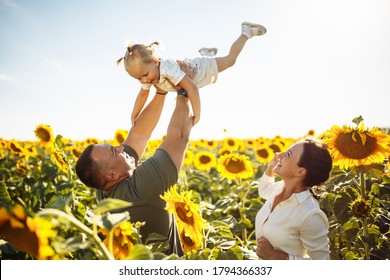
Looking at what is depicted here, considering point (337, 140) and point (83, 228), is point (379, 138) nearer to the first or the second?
point (337, 140)

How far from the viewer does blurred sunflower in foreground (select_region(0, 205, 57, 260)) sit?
1.76 ft

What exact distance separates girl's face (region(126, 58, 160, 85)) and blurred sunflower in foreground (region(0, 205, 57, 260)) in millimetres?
1446

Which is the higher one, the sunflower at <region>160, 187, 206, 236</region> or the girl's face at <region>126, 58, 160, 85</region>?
the girl's face at <region>126, 58, 160, 85</region>

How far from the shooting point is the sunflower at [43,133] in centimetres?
319

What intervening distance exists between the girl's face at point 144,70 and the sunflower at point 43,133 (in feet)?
5.19

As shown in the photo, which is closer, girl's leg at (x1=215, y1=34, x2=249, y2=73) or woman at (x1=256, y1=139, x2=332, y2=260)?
woman at (x1=256, y1=139, x2=332, y2=260)

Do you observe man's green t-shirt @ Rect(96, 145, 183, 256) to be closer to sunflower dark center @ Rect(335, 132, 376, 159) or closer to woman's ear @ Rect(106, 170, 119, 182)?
woman's ear @ Rect(106, 170, 119, 182)

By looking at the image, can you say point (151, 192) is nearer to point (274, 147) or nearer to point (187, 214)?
point (187, 214)

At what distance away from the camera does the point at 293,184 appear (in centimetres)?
137

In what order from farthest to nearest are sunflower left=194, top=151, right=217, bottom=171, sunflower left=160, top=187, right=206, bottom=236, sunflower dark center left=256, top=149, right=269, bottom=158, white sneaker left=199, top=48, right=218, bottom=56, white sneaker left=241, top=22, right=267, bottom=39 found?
sunflower left=194, top=151, right=217, bottom=171
sunflower dark center left=256, top=149, right=269, bottom=158
white sneaker left=199, top=48, right=218, bottom=56
white sneaker left=241, top=22, right=267, bottom=39
sunflower left=160, top=187, right=206, bottom=236

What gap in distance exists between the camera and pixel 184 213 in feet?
3.97

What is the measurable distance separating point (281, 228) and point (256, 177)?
7.40 ft

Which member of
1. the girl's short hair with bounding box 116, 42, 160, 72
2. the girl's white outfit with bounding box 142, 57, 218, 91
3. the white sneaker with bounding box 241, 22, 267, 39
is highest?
the white sneaker with bounding box 241, 22, 267, 39

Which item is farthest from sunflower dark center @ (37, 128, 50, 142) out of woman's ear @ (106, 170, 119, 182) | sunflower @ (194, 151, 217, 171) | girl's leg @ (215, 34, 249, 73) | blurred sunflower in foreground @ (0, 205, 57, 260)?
blurred sunflower in foreground @ (0, 205, 57, 260)
